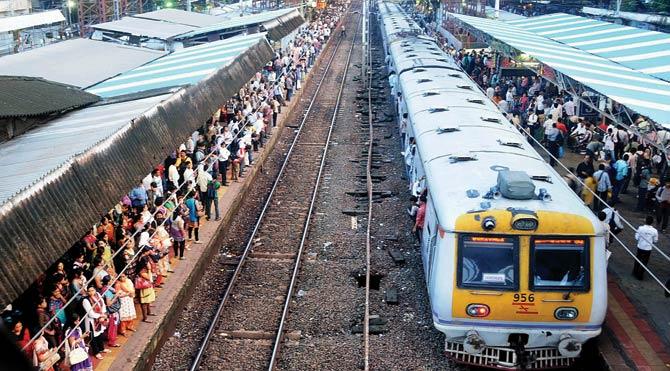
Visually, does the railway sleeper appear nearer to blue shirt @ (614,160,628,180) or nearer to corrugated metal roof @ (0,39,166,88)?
blue shirt @ (614,160,628,180)

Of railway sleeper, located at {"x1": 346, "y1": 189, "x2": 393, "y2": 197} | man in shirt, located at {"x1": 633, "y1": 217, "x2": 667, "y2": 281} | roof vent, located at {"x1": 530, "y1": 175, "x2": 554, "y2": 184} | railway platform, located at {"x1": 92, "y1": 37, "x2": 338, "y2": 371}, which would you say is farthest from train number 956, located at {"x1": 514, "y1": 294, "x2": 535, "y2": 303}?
railway sleeper, located at {"x1": 346, "y1": 189, "x2": 393, "y2": 197}

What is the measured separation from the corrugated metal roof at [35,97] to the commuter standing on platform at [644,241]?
10.6 m

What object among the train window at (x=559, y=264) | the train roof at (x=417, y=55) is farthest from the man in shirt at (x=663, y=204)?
the train roof at (x=417, y=55)

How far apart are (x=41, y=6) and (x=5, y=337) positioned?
4636 cm

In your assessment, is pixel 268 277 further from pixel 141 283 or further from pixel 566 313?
pixel 566 313

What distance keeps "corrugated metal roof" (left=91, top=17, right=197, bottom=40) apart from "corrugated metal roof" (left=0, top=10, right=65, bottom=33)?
281 cm

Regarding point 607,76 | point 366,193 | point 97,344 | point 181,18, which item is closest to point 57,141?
point 97,344

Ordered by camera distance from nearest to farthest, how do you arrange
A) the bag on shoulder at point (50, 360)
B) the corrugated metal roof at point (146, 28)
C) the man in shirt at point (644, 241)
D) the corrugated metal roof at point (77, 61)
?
the bag on shoulder at point (50, 360) < the man in shirt at point (644, 241) < the corrugated metal roof at point (77, 61) < the corrugated metal roof at point (146, 28)

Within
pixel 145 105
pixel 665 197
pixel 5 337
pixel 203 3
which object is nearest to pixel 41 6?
pixel 203 3

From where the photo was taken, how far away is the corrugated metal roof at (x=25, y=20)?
2720cm

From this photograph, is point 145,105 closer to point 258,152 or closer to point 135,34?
point 258,152

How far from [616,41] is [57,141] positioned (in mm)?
18732

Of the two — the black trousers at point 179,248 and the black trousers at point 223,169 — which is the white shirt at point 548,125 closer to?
the black trousers at point 223,169

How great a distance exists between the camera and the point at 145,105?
43.2 feet
